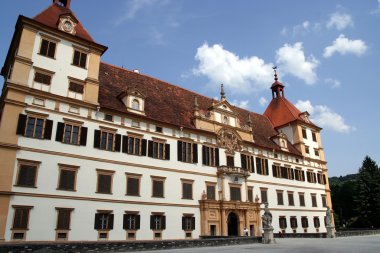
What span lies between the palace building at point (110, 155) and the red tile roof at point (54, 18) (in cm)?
14

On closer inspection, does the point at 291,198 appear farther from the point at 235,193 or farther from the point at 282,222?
the point at 235,193

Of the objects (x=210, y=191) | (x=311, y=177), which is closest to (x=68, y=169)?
(x=210, y=191)

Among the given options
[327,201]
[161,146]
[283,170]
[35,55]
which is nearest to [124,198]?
[161,146]

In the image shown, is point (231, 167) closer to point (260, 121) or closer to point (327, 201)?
point (260, 121)

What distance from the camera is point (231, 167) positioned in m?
34.7

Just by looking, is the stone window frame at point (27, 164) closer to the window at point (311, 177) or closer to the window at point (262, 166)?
the window at point (262, 166)

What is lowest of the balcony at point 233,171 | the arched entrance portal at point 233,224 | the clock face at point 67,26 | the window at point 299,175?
the arched entrance portal at point 233,224

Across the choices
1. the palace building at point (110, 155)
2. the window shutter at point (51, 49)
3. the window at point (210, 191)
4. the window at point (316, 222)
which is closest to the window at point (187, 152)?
the palace building at point (110, 155)

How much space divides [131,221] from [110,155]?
18.6ft

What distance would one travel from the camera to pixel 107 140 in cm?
2750

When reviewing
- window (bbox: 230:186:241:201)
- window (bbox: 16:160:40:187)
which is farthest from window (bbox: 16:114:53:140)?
window (bbox: 230:186:241:201)

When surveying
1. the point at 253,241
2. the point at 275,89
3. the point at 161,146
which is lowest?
the point at 253,241

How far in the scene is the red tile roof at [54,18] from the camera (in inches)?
1091

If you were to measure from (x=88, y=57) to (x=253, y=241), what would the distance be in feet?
68.4
